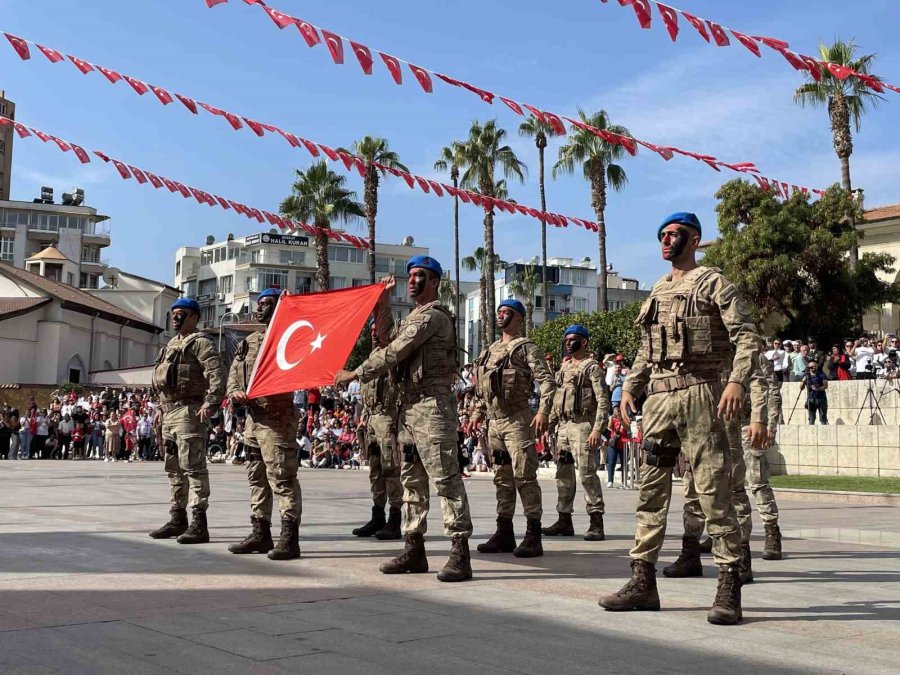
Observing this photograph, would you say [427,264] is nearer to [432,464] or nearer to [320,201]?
[432,464]

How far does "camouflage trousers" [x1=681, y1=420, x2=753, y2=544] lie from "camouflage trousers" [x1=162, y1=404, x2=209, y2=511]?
436 cm

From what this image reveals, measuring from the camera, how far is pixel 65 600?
19.9 feet

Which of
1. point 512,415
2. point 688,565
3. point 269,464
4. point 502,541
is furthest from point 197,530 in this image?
point 688,565

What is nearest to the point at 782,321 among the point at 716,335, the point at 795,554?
the point at 795,554

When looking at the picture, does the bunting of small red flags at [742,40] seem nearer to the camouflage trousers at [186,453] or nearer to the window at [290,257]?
the camouflage trousers at [186,453]

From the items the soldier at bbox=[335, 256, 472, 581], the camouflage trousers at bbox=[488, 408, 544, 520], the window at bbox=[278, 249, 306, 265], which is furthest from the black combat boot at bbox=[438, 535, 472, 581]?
the window at bbox=[278, 249, 306, 265]

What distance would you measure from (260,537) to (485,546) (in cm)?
200

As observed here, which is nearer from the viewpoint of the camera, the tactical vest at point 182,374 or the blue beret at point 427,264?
the blue beret at point 427,264

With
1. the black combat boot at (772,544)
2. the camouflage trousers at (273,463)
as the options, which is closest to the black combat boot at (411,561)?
the camouflage trousers at (273,463)

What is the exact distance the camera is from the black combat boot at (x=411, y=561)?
24.0ft

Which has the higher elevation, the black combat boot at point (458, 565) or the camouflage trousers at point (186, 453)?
the camouflage trousers at point (186, 453)

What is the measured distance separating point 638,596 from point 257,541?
3.78m

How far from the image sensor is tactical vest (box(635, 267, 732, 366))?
19.8 ft

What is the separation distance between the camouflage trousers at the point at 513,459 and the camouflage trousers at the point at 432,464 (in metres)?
1.65
